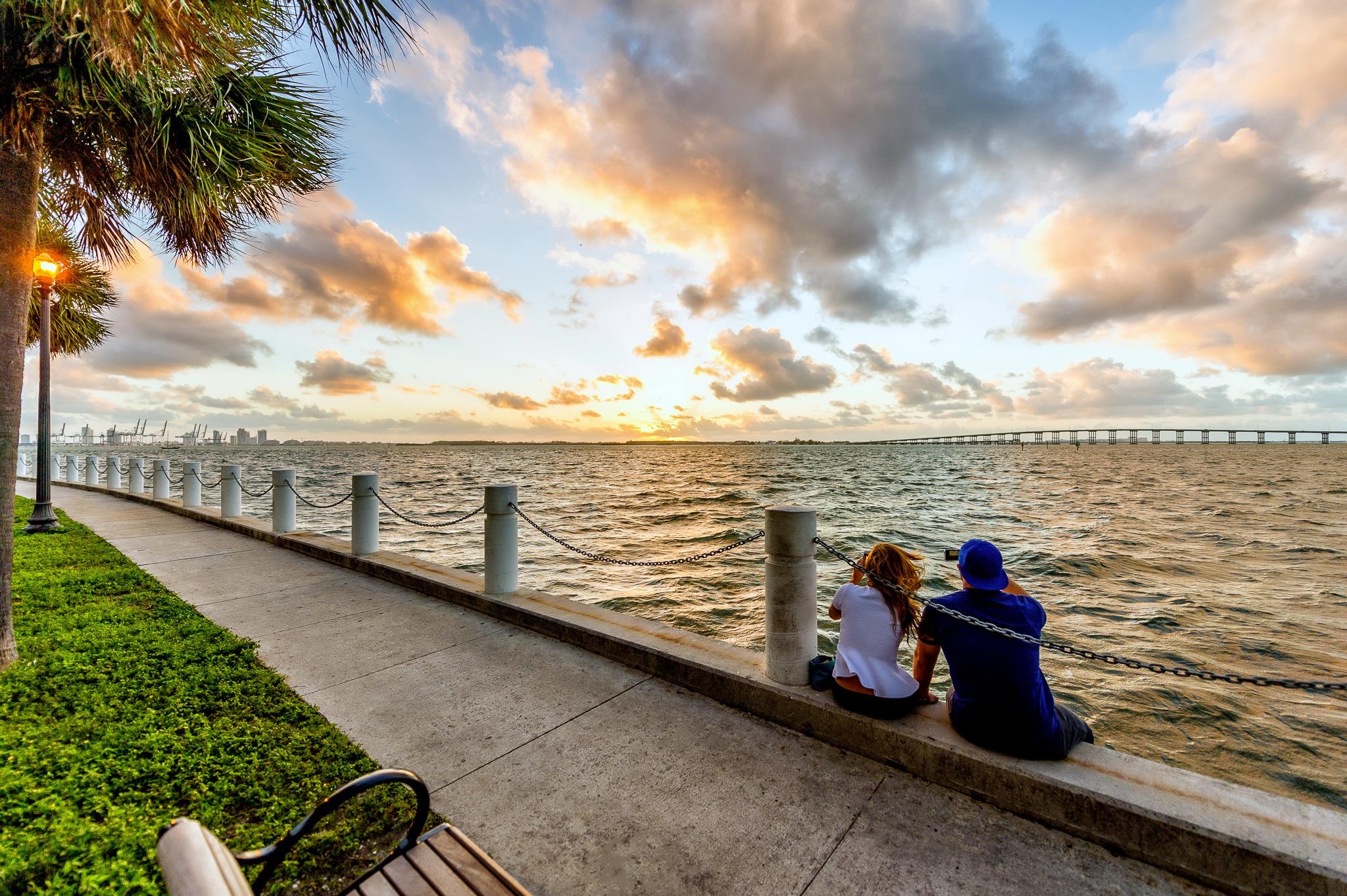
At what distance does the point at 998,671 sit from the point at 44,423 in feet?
53.9

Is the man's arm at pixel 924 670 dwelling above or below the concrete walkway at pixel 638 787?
above

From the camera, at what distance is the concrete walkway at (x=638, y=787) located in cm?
257

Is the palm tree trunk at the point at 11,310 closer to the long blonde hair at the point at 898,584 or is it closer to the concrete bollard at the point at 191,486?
the long blonde hair at the point at 898,584

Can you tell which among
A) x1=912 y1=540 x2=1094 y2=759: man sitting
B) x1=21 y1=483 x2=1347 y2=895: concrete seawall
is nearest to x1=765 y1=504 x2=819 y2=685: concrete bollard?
x1=21 y1=483 x2=1347 y2=895: concrete seawall

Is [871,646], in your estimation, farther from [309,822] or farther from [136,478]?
[136,478]

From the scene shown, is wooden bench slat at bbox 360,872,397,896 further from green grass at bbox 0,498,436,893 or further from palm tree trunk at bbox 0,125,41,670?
palm tree trunk at bbox 0,125,41,670

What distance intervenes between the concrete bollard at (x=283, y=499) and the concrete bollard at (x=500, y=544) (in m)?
5.80

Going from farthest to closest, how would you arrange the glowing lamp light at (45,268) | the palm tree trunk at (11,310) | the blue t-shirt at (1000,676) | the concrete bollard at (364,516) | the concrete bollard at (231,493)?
the concrete bollard at (231,493)
the glowing lamp light at (45,268)
the concrete bollard at (364,516)
the palm tree trunk at (11,310)
the blue t-shirt at (1000,676)

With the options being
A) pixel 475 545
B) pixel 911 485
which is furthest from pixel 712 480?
pixel 475 545

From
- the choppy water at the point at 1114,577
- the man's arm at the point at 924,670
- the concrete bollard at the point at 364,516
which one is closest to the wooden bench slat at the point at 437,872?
the man's arm at the point at 924,670

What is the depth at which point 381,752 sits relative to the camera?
3500mm

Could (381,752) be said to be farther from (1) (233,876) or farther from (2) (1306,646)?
(2) (1306,646)

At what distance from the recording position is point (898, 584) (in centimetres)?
359

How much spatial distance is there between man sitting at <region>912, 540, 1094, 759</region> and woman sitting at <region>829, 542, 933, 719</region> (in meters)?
0.28
